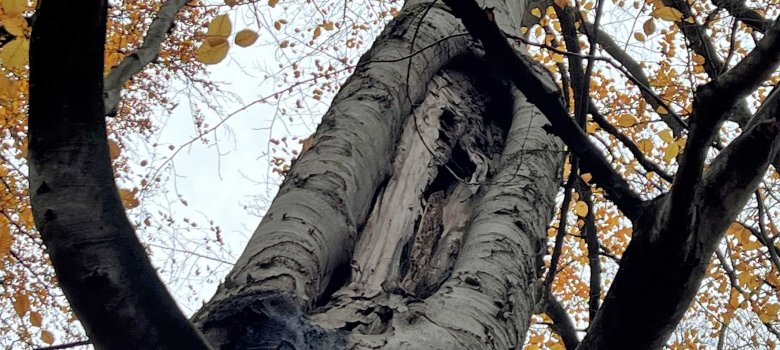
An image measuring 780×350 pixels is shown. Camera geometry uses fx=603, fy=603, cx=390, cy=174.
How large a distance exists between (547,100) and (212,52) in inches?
37.6

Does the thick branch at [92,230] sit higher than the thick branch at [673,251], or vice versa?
the thick branch at [673,251]

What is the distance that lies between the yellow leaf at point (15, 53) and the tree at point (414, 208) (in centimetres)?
90

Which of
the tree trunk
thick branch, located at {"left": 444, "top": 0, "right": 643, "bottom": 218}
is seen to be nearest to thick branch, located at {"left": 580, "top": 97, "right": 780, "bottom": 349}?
thick branch, located at {"left": 444, "top": 0, "right": 643, "bottom": 218}

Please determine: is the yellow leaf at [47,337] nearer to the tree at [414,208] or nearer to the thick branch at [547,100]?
the tree at [414,208]

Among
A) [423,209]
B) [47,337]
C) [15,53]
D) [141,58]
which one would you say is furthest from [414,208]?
[47,337]

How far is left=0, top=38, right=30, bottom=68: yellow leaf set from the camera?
6.04ft

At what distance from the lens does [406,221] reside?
2314 mm

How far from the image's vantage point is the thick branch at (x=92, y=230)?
995 mm

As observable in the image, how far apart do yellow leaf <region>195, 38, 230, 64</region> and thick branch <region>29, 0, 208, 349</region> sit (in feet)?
2.07

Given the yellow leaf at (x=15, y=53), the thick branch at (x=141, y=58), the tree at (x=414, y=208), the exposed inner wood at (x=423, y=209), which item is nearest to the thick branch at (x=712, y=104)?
the tree at (x=414, y=208)

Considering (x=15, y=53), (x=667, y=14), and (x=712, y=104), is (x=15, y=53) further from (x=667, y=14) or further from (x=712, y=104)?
(x=667, y=14)

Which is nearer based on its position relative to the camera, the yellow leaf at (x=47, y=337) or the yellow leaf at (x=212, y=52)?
the yellow leaf at (x=212, y=52)

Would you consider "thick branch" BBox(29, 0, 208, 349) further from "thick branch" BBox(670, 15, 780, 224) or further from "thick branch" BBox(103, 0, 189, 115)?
"thick branch" BBox(670, 15, 780, 224)

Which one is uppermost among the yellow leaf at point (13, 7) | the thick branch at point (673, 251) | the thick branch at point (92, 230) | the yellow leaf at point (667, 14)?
the yellow leaf at point (667, 14)
